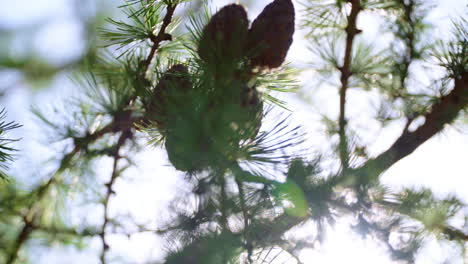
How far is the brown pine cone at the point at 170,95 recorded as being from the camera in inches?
19.9

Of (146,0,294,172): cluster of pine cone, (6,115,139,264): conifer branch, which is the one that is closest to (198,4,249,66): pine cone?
(146,0,294,172): cluster of pine cone

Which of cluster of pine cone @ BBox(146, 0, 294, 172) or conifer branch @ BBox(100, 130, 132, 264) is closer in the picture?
cluster of pine cone @ BBox(146, 0, 294, 172)

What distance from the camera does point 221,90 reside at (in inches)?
19.9

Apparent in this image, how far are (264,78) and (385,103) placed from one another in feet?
1.03

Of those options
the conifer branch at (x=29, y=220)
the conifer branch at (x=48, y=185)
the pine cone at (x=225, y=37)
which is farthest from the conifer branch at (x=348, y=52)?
the conifer branch at (x=29, y=220)

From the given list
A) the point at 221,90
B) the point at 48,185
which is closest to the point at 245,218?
the point at 221,90

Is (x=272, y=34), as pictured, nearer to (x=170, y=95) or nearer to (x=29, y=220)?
(x=170, y=95)

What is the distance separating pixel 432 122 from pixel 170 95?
481 mm

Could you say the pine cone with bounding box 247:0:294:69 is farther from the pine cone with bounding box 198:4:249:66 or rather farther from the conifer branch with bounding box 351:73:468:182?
the conifer branch with bounding box 351:73:468:182

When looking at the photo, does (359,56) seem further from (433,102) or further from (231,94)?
(231,94)

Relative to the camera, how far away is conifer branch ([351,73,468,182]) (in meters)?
0.68

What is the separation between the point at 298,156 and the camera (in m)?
0.53

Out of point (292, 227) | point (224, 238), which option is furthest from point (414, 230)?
point (224, 238)

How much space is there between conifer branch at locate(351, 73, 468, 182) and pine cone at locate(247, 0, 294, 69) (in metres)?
0.24
